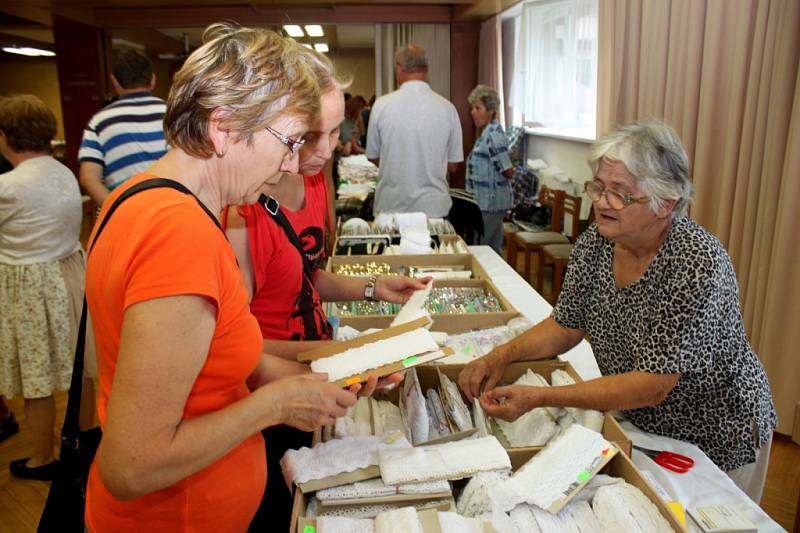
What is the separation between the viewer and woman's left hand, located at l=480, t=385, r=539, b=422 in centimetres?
147

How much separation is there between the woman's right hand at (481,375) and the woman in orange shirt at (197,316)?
66cm

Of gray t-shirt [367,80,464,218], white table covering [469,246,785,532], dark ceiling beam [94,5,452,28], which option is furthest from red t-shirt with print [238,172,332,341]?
dark ceiling beam [94,5,452,28]

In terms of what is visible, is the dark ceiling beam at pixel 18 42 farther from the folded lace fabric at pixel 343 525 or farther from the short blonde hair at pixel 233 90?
the folded lace fabric at pixel 343 525

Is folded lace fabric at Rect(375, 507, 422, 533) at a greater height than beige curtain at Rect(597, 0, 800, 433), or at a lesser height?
lesser

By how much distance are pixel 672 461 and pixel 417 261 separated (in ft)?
5.41

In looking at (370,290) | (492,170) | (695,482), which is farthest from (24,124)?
(492,170)

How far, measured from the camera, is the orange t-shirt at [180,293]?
0.79 metres

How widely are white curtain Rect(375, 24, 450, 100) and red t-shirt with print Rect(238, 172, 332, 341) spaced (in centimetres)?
653

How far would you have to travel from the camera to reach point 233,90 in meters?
0.91

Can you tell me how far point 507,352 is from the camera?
5.85 feet

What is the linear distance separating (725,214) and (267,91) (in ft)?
9.95

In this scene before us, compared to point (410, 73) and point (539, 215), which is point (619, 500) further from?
point (539, 215)

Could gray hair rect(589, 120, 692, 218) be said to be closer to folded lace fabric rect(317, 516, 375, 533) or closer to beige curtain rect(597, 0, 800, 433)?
folded lace fabric rect(317, 516, 375, 533)

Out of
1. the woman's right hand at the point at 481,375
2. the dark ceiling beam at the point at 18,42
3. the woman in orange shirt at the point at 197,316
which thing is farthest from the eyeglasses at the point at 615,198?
the dark ceiling beam at the point at 18,42
